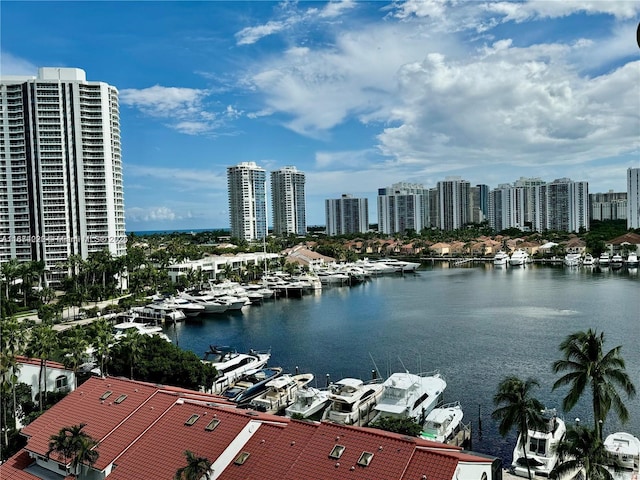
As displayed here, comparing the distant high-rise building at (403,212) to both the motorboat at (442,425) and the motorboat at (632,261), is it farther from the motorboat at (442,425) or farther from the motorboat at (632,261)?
the motorboat at (442,425)

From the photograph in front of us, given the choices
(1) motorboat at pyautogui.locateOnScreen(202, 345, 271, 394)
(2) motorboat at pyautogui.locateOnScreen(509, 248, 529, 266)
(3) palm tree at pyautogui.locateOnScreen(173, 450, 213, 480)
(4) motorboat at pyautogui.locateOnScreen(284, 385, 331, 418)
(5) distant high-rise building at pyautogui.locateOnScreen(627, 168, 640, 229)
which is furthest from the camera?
(5) distant high-rise building at pyautogui.locateOnScreen(627, 168, 640, 229)

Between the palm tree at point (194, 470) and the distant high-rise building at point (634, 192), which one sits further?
the distant high-rise building at point (634, 192)

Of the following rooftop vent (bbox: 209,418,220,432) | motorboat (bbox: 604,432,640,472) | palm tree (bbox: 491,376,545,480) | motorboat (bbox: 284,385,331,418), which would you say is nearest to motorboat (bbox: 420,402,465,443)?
palm tree (bbox: 491,376,545,480)

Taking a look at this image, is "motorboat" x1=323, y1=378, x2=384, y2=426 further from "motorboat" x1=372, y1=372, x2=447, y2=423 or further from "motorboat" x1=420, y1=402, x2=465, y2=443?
"motorboat" x1=420, y1=402, x2=465, y2=443

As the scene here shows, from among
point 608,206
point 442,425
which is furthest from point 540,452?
point 608,206

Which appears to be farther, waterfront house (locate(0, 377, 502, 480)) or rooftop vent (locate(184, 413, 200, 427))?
rooftop vent (locate(184, 413, 200, 427))

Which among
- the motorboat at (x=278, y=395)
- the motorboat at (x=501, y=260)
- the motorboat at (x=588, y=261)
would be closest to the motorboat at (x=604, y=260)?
the motorboat at (x=588, y=261)

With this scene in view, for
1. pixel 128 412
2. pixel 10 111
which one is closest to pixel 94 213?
pixel 10 111
